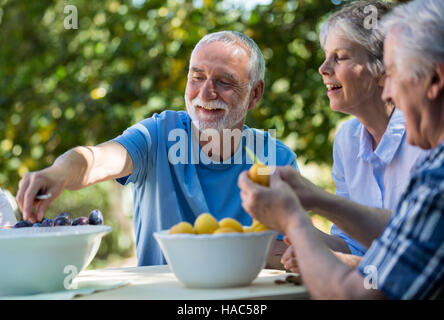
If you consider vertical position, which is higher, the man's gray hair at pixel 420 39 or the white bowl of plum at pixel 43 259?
the man's gray hair at pixel 420 39

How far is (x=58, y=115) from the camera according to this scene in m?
4.93

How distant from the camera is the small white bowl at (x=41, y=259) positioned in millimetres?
1521

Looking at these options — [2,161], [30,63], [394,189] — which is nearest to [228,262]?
[394,189]

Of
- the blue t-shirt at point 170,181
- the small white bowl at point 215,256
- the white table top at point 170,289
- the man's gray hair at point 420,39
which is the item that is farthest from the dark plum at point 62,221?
the man's gray hair at point 420,39

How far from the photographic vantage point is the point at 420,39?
53.9 inches

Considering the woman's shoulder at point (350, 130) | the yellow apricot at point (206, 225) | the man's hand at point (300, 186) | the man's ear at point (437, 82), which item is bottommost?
the yellow apricot at point (206, 225)

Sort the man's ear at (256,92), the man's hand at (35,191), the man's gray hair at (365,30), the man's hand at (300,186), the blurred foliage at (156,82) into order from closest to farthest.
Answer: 1. the man's hand at (35,191)
2. the man's hand at (300,186)
3. the man's gray hair at (365,30)
4. the man's ear at (256,92)
5. the blurred foliage at (156,82)

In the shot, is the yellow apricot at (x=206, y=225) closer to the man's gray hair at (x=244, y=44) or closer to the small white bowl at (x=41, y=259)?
the small white bowl at (x=41, y=259)

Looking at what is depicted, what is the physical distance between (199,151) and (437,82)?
1477mm

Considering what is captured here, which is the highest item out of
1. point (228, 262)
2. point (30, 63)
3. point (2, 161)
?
point (30, 63)

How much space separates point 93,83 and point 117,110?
0.58m

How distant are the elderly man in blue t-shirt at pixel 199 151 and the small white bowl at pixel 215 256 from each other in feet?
2.54

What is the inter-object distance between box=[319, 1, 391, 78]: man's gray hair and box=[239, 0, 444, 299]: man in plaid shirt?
0.92m
